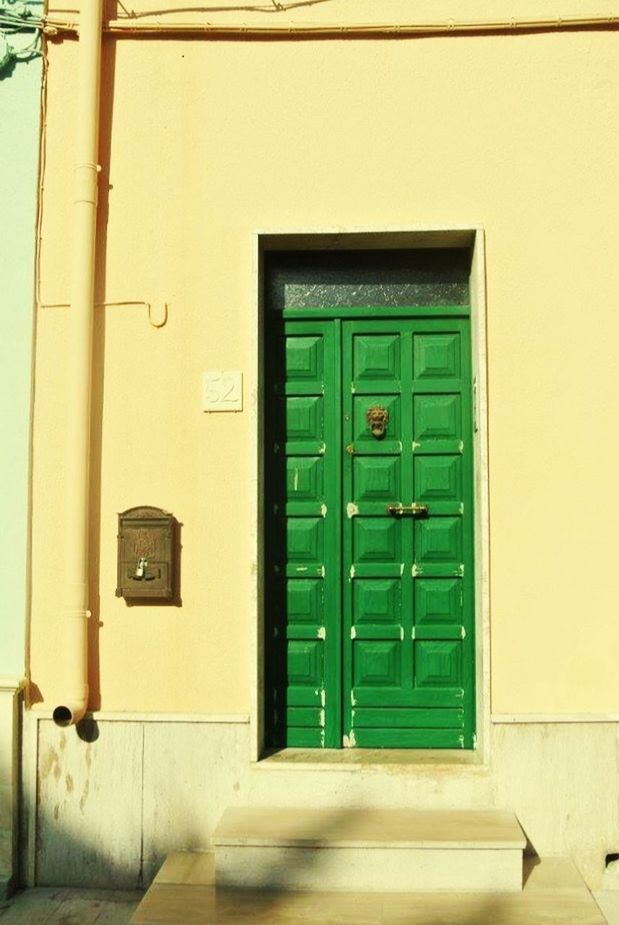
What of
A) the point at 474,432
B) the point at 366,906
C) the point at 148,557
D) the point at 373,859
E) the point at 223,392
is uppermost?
the point at 223,392

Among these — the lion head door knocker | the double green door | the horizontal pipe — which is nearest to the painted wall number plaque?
the double green door

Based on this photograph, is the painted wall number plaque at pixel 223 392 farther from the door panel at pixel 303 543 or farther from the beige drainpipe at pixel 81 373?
the beige drainpipe at pixel 81 373

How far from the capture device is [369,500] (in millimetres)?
4555

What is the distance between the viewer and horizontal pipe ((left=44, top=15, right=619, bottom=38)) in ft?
14.1

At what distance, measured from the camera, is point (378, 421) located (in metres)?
4.54

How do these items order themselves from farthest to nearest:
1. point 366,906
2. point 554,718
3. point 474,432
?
1. point 474,432
2. point 554,718
3. point 366,906

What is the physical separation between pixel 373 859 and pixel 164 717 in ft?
3.77

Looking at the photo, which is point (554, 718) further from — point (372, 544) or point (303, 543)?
point (303, 543)

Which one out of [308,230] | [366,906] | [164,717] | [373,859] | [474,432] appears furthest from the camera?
[474,432]

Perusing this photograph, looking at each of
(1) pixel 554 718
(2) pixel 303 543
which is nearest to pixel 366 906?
(1) pixel 554 718

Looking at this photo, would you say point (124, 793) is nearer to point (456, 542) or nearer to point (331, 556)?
point (331, 556)

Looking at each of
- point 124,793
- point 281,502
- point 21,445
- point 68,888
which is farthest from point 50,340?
point 68,888

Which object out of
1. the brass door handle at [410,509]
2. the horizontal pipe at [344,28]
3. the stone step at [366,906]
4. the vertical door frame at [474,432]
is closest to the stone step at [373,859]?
the stone step at [366,906]

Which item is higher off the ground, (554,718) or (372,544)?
(372,544)
